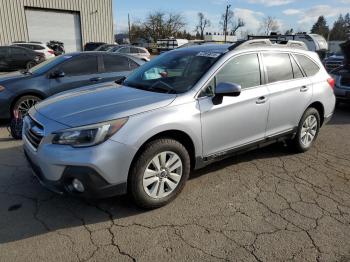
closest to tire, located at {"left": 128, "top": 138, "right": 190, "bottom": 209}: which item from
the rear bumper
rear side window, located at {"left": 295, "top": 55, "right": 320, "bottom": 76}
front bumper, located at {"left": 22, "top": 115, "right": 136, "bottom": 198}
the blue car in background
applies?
front bumper, located at {"left": 22, "top": 115, "right": 136, "bottom": 198}

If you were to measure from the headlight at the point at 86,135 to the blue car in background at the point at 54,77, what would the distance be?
351 cm

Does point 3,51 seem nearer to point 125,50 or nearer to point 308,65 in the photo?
point 125,50

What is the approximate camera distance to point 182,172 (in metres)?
3.51

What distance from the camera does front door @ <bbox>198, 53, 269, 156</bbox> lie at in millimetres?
3625

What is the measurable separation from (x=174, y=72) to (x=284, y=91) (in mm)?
1587

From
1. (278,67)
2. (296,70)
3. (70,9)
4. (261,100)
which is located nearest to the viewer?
(261,100)

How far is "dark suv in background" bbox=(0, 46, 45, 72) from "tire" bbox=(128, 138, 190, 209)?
1445 cm

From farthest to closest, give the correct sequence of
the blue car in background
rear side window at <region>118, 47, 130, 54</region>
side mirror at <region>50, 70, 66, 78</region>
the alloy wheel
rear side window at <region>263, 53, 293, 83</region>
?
rear side window at <region>118, 47, 130, 54</region>, side mirror at <region>50, 70, 66, 78</region>, the blue car in background, rear side window at <region>263, 53, 293, 83</region>, the alloy wheel

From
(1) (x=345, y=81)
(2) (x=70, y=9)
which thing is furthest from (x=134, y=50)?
(1) (x=345, y=81)

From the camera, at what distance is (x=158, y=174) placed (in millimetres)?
3312

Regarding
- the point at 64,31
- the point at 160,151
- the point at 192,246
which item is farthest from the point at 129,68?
the point at 64,31

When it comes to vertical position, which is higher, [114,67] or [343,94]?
[114,67]

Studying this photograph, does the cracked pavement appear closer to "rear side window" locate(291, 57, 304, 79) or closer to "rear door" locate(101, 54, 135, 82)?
"rear side window" locate(291, 57, 304, 79)

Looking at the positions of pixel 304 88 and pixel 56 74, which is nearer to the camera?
pixel 304 88
